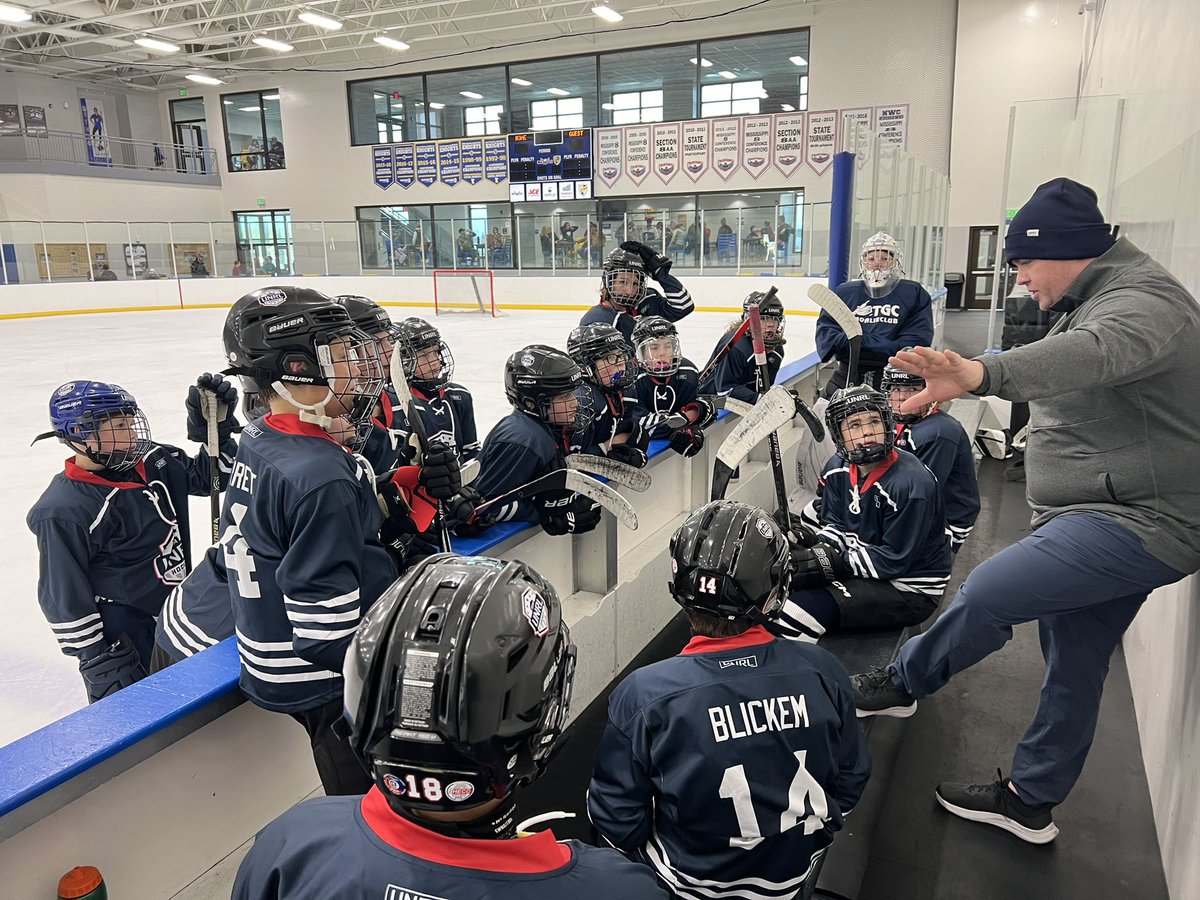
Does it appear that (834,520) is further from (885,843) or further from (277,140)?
(277,140)

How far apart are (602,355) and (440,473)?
142 cm

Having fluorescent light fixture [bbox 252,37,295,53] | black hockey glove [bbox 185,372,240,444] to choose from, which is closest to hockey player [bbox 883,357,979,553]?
black hockey glove [bbox 185,372,240,444]

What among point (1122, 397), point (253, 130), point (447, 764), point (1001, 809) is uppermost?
point (253, 130)

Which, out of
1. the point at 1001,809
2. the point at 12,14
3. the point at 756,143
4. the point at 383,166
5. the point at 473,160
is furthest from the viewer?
the point at 383,166

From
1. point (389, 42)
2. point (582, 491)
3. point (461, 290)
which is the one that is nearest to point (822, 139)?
point (461, 290)

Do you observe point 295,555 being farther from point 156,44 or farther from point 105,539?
point 156,44

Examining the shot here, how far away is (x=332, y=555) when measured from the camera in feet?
4.45

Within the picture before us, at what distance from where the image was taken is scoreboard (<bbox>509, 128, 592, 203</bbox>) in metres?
17.5

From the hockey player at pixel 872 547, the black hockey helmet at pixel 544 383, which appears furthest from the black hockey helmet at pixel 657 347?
the hockey player at pixel 872 547

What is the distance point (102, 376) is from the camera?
8.41m

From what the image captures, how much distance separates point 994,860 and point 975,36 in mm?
15107

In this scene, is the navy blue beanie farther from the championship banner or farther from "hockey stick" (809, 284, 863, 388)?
the championship banner

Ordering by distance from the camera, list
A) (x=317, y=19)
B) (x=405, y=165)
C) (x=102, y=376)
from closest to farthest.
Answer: (x=102, y=376), (x=317, y=19), (x=405, y=165)

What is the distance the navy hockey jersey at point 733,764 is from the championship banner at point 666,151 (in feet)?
54.3
